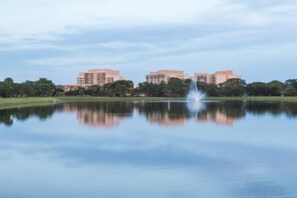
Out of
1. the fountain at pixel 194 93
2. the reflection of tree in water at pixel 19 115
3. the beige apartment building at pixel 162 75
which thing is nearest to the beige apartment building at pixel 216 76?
the beige apartment building at pixel 162 75

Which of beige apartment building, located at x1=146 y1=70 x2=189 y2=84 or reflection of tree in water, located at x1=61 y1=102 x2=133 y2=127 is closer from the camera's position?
reflection of tree in water, located at x1=61 y1=102 x2=133 y2=127

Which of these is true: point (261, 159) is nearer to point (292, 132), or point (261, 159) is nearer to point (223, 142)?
point (223, 142)

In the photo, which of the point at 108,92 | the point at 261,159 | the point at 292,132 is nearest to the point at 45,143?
the point at 261,159

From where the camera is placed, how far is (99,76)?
5640 inches

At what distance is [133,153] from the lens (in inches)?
532

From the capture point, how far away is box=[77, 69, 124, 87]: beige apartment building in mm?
141375

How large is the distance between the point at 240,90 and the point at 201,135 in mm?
74938

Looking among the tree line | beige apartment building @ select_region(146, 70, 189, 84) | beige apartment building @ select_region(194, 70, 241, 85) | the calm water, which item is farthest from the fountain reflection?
beige apartment building @ select_region(194, 70, 241, 85)

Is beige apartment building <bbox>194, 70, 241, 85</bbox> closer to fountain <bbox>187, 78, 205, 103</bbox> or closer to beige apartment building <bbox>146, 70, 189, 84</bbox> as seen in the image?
beige apartment building <bbox>146, 70, 189, 84</bbox>

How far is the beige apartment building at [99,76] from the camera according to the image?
14138 cm

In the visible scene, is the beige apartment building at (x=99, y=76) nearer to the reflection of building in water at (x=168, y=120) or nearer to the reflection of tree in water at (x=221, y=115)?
the reflection of tree in water at (x=221, y=115)

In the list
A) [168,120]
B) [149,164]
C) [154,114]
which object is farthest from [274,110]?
[149,164]

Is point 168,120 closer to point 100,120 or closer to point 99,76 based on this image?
point 100,120

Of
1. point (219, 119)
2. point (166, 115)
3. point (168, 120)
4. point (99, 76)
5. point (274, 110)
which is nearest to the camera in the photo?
point (168, 120)
